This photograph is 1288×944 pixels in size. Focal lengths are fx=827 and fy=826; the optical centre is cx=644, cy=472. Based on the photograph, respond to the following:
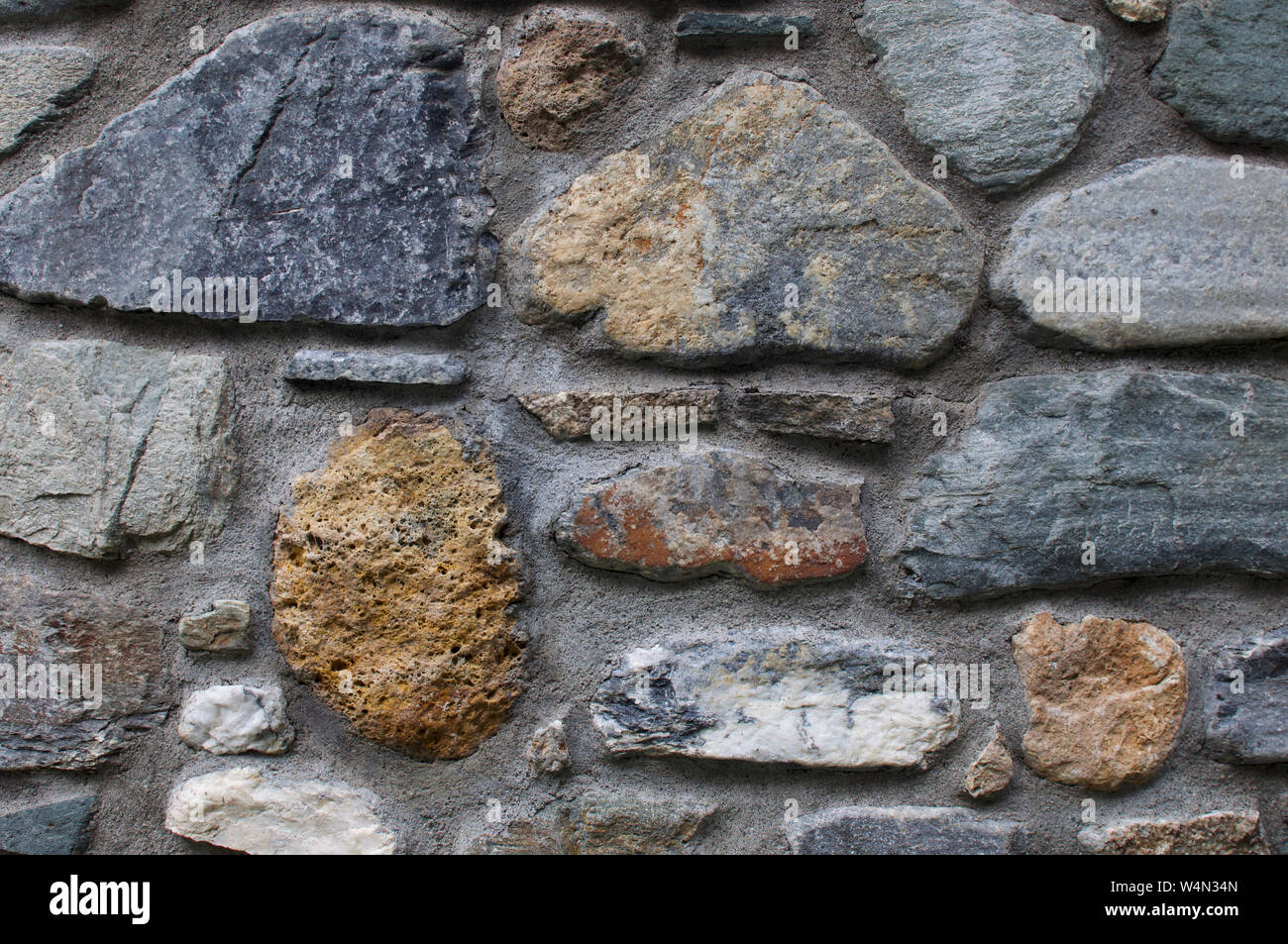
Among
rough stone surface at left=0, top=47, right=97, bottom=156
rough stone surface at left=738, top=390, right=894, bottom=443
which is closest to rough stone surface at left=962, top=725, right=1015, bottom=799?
rough stone surface at left=738, top=390, right=894, bottom=443

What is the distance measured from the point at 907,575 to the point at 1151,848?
0.39 meters

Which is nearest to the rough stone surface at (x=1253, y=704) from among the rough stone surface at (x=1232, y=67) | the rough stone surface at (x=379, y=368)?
the rough stone surface at (x=1232, y=67)

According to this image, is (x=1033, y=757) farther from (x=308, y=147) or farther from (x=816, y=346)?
(x=308, y=147)

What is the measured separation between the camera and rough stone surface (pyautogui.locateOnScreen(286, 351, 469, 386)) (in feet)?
3.02

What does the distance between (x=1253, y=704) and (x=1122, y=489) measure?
0.93ft

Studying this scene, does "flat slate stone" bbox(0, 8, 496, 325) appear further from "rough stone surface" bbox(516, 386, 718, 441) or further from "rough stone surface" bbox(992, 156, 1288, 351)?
"rough stone surface" bbox(992, 156, 1288, 351)

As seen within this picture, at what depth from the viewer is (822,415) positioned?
916mm

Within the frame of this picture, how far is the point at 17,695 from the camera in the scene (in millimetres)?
945

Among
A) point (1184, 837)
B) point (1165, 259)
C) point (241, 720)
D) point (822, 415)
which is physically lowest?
point (1184, 837)

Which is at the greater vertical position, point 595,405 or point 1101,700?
point 595,405

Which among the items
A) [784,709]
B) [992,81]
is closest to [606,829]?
[784,709]

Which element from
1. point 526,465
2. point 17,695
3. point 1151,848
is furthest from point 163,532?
point 1151,848

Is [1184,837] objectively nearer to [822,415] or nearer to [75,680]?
[822,415]

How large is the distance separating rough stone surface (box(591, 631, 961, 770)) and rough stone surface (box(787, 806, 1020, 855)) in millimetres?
57
